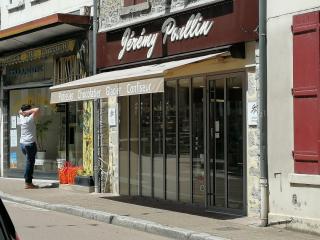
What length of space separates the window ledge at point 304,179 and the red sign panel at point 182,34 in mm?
2387

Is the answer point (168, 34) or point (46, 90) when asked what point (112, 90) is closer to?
point (168, 34)

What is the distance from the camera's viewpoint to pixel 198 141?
38.8ft

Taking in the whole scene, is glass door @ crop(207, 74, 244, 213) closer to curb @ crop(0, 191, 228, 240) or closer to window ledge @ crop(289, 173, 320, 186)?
window ledge @ crop(289, 173, 320, 186)

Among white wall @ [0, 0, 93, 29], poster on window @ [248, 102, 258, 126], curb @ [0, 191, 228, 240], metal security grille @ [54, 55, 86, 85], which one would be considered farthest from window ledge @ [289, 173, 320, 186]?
white wall @ [0, 0, 93, 29]

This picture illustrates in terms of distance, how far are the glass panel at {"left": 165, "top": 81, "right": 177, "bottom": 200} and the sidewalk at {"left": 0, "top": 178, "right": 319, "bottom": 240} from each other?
450mm

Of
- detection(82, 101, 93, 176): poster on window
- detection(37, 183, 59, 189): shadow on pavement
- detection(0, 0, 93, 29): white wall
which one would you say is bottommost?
detection(37, 183, 59, 189): shadow on pavement

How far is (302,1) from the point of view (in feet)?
29.8

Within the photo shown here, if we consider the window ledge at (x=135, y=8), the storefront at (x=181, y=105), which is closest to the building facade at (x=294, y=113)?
the storefront at (x=181, y=105)

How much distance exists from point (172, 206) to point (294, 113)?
150 inches

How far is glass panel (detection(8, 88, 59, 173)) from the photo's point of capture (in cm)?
1717

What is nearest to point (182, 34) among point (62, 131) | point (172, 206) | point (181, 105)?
point (181, 105)

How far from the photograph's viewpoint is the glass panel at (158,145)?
12.9 metres

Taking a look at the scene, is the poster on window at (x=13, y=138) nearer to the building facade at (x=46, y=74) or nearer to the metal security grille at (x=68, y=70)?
the building facade at (x=46, y=74)

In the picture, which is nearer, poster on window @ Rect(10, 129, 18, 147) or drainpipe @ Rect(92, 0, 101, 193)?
Result: drainpipe @ Rect(92, 0, 101, 193)
